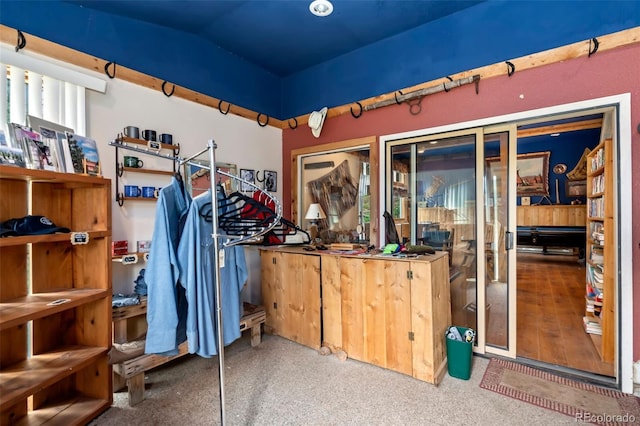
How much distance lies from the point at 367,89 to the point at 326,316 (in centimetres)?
251

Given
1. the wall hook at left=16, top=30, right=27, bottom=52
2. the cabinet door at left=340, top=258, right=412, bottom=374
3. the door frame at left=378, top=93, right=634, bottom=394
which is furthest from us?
the cabinet door at left=340, top=258, right=412, bottom=374

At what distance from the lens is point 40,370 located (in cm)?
165

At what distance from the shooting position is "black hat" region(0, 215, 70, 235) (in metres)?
1.62

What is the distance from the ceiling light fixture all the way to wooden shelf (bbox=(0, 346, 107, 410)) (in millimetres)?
3140

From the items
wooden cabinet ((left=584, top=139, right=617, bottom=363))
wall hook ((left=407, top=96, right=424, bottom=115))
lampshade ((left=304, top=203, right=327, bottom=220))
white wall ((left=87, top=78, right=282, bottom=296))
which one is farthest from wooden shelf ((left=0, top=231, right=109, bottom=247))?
wooden cabinet ((left=584, top=139, right=617, bottom=363))

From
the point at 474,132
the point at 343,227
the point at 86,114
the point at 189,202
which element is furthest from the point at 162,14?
the point at 474,132

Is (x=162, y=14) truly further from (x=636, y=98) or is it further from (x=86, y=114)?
(x=636, y=98)

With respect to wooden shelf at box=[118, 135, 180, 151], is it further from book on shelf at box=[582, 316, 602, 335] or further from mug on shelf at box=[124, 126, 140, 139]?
book on shelf at box=[582, 316, 602, 335]

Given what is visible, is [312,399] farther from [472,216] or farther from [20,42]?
[20,42]

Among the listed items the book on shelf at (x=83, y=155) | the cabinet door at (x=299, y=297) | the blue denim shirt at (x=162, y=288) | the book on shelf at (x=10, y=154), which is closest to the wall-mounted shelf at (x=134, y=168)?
the book on shelf at (x=83, y=155)

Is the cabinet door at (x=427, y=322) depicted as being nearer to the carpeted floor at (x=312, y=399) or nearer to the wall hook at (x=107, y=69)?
the carpeted floor at (x=312, y=399)

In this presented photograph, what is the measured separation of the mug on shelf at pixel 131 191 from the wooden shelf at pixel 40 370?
1176 millimetres

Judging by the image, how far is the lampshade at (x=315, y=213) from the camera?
141 inches

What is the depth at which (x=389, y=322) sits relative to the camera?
2.40m
